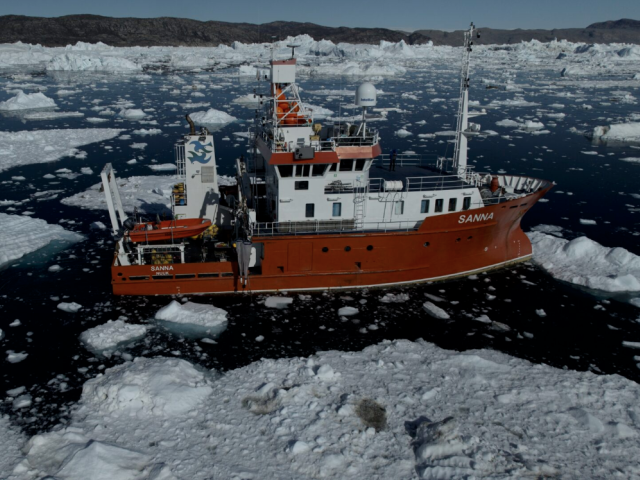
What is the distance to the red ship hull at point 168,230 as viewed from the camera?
554 inches

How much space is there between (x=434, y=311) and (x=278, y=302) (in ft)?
13.9

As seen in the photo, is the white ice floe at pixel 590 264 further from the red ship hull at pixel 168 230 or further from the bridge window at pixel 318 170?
the red ship hull at pixel 168 230

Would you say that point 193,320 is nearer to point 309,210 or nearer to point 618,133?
point 309,210

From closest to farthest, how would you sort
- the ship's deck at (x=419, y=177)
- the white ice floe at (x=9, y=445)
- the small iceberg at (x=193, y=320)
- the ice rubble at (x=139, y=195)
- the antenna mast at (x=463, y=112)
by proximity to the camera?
the white ice floe at (x=9, y=445), the small iceberg at (x=193, y=320), the ship's deck at (x=419, y=177), the antenna mast at (x=463, y=112), the ice rubble at (x=139, y=195)

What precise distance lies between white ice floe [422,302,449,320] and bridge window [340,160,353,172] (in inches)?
172

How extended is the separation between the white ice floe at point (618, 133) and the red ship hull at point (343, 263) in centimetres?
2327

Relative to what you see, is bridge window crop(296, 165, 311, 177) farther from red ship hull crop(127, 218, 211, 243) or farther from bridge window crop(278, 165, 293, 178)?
red ship hull crop(127, 218, 211, 243)

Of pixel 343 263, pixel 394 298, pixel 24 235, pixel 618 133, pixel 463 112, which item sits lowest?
pixel 394 298

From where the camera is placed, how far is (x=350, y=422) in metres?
8.89

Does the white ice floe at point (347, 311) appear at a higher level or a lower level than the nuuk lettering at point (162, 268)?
lower

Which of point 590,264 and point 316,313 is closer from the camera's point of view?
point 316,313

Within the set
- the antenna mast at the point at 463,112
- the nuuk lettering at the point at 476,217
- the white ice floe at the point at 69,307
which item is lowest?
the white ice floe at the point at 69,307

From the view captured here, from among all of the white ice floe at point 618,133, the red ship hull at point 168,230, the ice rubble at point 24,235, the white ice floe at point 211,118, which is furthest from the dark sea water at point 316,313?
the white ice floe at point 211,118

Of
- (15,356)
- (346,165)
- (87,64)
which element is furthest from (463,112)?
(87,64)
